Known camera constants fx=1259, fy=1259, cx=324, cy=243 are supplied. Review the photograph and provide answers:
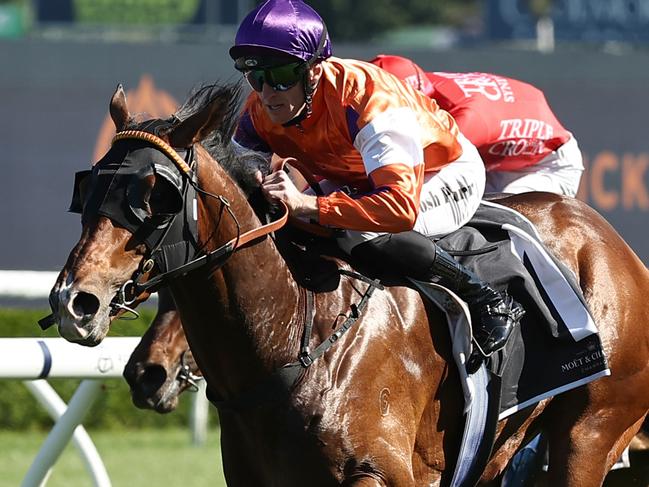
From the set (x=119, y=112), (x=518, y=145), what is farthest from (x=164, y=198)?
(x=518, y=145)

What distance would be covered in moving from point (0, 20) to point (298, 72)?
78.2ft

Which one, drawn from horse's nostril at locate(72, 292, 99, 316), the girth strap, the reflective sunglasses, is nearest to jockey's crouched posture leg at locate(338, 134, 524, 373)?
the girth strap

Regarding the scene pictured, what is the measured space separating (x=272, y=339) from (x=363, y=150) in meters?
0.55

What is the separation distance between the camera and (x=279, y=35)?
322 centimetres

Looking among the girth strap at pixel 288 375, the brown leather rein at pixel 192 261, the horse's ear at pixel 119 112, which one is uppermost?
the horse's ear at pixel 119 112

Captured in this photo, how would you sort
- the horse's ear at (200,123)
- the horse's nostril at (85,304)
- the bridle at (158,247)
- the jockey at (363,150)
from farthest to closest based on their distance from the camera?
1. the jockey at (363,150)
2. the horse's ear at (200,123)
3. the bridle at (158,247)
4. the horse's nostril at (85,304)

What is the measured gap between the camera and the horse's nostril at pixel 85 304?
277 cm

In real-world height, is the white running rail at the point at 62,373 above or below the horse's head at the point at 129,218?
below

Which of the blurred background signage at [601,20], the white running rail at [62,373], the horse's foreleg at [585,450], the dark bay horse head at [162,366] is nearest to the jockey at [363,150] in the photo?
the horse's foreleg at [585,450]

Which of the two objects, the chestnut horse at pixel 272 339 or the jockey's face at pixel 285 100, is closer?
the chestnut horse at pixel 272 339

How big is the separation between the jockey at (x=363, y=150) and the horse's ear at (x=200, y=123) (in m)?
0.28

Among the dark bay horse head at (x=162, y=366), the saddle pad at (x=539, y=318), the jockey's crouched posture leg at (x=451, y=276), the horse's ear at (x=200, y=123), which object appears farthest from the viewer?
the dark bay horse head at (x=162, y=366)

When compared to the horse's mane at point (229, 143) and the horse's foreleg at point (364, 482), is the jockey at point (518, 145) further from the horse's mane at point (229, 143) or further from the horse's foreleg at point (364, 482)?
the horse's foreleg at point (364, 482)

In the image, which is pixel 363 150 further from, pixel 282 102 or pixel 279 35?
pixel 279 35
